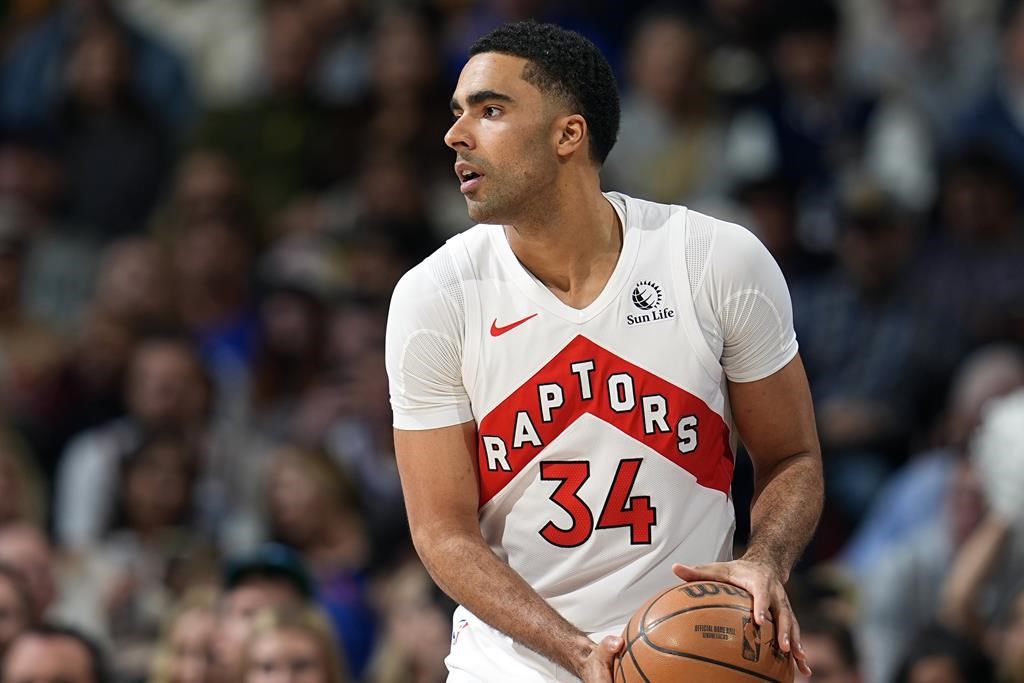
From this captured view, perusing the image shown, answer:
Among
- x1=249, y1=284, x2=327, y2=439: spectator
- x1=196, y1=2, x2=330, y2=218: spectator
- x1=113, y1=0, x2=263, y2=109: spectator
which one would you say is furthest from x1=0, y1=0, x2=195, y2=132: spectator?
x1=249, y1=284, x2=327, y2=439: spectator

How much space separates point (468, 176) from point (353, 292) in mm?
5806

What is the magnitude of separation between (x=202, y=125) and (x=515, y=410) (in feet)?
25.5

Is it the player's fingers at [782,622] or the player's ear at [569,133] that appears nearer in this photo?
the player's fingers at [782,622]

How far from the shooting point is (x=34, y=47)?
475 inches

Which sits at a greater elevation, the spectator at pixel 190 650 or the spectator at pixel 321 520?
the spectator at pixel 321 520

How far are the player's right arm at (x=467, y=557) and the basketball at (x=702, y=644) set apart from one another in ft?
0.29

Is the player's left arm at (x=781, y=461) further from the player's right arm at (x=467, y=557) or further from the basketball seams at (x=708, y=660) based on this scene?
the player's right arm at (x=467, y=557)

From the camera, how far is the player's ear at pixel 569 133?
4484 millimetres

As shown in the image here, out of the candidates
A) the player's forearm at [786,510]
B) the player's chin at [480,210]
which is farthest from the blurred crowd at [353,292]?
the player's chin at [480,210]

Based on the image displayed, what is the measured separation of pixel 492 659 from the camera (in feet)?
15.0

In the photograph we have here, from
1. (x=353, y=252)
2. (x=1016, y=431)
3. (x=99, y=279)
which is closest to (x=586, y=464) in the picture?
(x=1016, y=431)

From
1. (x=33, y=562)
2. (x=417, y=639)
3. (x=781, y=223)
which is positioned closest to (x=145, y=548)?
(x=33, y=562)

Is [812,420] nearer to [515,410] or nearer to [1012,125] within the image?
[515,410]

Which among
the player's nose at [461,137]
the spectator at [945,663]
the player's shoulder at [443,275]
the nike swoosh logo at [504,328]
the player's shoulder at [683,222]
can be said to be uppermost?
the player's nose at [461,137]
